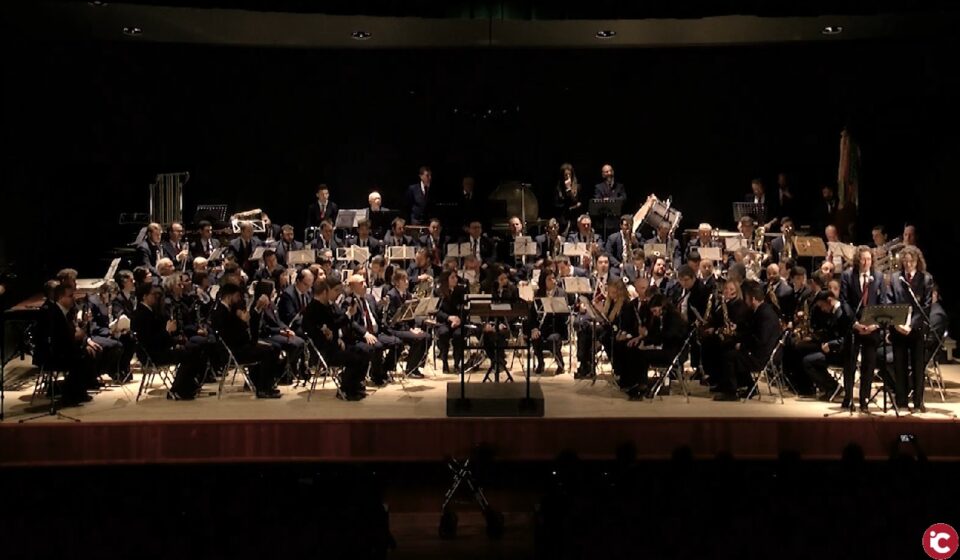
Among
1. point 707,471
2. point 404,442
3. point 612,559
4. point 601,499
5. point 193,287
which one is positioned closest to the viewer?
point 612,559

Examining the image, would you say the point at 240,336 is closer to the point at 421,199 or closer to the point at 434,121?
the point at 421,199

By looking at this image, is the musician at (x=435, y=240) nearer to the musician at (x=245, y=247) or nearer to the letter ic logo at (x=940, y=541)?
the musician at (x=245, y=247)

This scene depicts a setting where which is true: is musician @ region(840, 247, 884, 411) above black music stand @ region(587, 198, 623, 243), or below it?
below

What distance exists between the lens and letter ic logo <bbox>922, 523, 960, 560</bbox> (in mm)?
6457

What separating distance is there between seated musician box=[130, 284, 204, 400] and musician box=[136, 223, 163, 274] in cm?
328

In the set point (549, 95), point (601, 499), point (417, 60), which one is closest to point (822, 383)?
point (601, 499)

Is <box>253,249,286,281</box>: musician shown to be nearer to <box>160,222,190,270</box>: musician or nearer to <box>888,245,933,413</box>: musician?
<box>160,222,190,270</box>: musician

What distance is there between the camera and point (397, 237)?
50.5 ft

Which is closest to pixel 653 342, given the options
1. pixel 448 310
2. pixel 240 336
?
pixel 448 310

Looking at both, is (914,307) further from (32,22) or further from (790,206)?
(32,22)

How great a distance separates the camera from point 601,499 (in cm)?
683

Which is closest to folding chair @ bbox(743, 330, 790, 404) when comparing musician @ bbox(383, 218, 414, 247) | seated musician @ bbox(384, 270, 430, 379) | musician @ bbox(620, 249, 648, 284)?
musician @ bbox(620, 249, 648, 284)

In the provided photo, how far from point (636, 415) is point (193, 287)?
548 centimetres

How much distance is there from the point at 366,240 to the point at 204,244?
2.28 m
